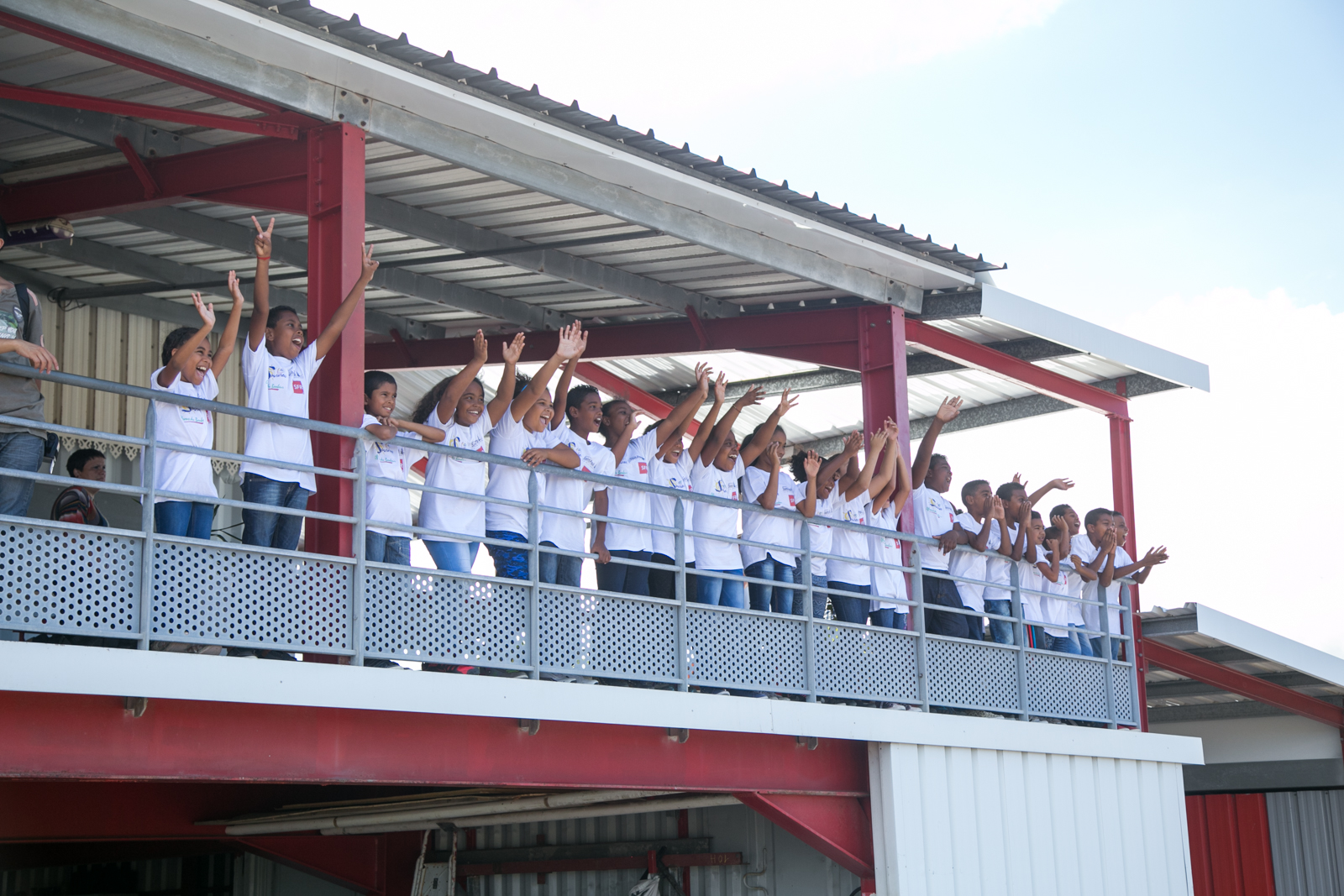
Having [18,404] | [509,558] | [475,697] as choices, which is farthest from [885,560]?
[18,404]

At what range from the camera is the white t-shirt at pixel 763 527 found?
938 centimetres

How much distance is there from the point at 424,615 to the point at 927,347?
6.39 metres

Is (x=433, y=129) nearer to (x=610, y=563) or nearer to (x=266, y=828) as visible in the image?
(x=610, y=563)

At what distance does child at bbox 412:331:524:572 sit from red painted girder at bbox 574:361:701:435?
587 centimetres

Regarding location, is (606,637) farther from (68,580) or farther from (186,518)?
(68,580)

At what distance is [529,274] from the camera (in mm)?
11711

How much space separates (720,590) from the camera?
902cm

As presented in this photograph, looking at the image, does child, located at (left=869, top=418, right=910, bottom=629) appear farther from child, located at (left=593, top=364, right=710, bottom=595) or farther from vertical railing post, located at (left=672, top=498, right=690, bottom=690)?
vertical railing post, located at (left=672, top=498, right=690, bottom=690)

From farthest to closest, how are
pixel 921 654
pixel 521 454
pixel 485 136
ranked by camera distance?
pixel 921 654 < pixel 485 136 < pixel 521 454

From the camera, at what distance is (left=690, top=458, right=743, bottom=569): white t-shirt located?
902cm

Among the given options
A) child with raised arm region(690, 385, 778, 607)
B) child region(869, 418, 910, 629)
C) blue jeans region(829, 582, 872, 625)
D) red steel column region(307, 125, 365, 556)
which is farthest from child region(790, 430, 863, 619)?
red steel column region(307, 125, 365, 556)

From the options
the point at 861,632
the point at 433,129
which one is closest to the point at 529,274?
the point at 433,129

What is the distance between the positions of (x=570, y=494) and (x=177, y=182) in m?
3.15

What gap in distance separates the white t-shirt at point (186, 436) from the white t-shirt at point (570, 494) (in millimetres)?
1877
